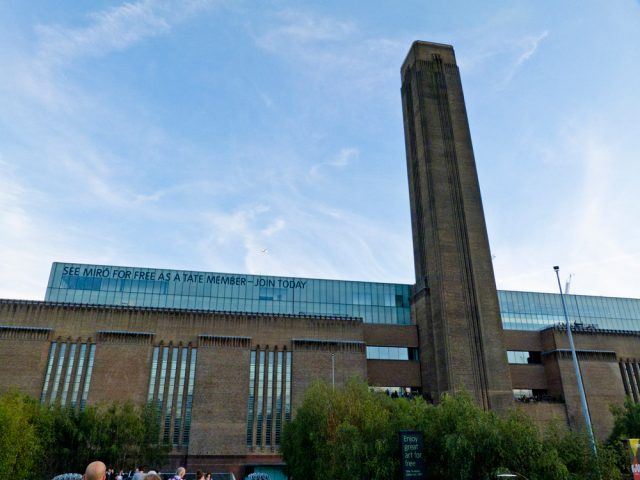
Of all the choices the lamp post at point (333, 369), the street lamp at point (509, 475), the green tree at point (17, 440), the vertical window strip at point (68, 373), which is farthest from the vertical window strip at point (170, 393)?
the street lamp at point (509, 475)

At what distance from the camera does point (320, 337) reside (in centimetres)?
5669

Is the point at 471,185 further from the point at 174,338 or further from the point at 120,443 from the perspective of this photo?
the point at 120,443

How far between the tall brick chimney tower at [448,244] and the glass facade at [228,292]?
20.2 feet

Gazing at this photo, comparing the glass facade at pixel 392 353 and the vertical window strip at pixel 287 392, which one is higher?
the glass facade at pixel 392 353

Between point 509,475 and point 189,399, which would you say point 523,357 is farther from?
point 509,475

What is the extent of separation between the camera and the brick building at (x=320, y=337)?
50094 mm

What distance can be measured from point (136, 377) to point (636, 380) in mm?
61181

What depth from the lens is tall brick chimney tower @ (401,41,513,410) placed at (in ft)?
183

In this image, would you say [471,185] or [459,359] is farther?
[471,185]

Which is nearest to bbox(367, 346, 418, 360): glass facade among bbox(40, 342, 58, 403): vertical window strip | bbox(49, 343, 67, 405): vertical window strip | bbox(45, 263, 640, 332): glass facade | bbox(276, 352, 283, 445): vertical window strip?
bbox(45, 263, 640, 332): glass facade

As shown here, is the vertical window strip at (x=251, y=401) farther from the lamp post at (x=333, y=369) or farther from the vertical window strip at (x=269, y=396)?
the lamp post at (x=333, y=369)

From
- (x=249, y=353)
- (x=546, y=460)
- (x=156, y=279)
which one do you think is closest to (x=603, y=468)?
(x=546, y=460)

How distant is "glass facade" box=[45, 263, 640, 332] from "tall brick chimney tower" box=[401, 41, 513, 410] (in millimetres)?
6158

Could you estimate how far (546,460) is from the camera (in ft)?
69.5
